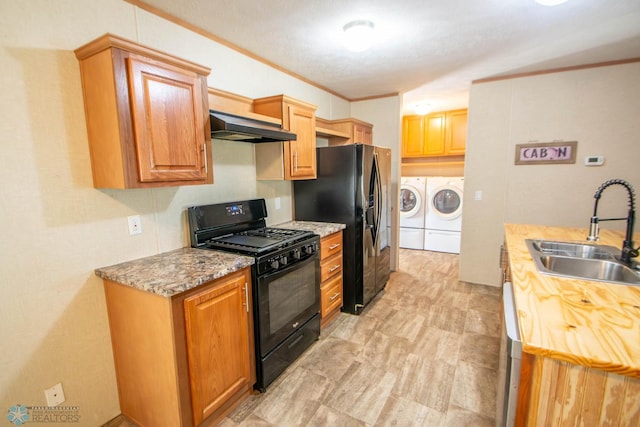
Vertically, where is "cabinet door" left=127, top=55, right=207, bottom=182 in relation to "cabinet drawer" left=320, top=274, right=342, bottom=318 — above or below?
above

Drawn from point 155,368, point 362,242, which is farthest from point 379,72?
point 155,368

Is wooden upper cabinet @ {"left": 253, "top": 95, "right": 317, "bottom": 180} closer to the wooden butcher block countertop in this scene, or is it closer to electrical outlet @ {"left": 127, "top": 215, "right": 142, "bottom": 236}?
electrical outlet @ {"left": 127, "top": 215, "right": 142, "bottom": 236}

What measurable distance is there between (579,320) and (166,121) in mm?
2028

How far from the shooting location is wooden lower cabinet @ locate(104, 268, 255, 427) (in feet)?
4.70

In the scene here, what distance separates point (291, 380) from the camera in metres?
2.06

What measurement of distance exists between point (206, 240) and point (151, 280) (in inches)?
27.6

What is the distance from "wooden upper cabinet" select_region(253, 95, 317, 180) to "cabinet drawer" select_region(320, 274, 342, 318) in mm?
1047

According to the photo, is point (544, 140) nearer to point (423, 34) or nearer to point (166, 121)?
point (423, 34)

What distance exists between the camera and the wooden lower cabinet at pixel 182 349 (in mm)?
1434

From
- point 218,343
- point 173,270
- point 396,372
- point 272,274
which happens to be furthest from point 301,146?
point 396,372

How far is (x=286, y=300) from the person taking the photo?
2.08 meters

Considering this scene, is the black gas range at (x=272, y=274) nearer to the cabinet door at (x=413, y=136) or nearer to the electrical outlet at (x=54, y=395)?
the electrical outlet at (x=54, y=395)

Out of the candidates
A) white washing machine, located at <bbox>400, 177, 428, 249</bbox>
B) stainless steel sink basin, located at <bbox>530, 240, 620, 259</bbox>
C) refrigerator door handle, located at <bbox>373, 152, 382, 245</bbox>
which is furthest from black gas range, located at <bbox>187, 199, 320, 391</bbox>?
white washing machine, located at <bbox>400, 177, 428, 249</bbox>

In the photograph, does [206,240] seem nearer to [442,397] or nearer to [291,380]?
[291,380]
